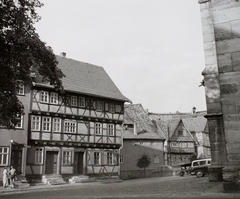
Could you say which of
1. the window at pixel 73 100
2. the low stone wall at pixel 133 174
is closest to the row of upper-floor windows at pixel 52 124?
the window at pixel 73 100

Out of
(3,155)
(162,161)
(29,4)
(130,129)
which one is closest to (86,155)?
(3,155)

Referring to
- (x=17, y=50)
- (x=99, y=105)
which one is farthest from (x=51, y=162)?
(x=17, y=50)

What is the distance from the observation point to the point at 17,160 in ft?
84.5

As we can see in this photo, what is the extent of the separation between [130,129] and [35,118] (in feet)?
58.2

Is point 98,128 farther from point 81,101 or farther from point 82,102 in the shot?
point 81,101

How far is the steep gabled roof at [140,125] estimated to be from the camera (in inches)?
1656

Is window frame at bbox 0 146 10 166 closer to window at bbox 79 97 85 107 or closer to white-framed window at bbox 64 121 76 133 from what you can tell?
white-framed window at bbox 64 121 76 133

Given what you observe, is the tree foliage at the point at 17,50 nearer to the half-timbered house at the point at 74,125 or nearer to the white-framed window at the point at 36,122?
the half-timbered house at the point at 74,125

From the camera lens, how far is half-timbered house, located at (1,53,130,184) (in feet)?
89.2

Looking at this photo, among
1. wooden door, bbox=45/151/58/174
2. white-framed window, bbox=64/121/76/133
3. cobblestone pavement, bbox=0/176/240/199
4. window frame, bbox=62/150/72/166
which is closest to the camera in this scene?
cobblestone pavement, bbox=0/176/240/199

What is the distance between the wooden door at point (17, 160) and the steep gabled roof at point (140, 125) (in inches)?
680

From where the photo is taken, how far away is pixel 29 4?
14.4 meters

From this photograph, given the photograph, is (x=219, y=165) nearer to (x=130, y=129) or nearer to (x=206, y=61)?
(x=206, y=61)

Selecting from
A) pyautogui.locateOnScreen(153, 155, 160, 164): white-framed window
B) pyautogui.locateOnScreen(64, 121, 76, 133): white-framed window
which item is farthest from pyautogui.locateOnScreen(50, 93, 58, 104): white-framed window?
pyautogui.locateOnScreen(153, 155, 160, 164): white-framed window
